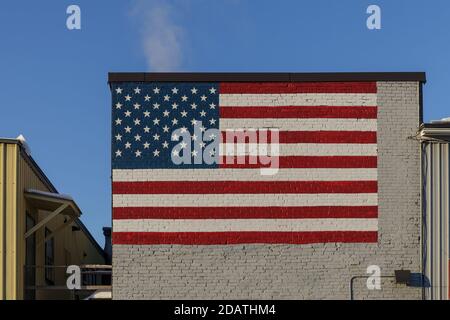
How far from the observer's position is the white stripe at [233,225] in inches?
877

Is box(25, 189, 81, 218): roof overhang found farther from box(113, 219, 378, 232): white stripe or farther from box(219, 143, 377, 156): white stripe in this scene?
box(219, 143, 377, 156): white stripe

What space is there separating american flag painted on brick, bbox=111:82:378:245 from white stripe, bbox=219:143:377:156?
0.08 feet

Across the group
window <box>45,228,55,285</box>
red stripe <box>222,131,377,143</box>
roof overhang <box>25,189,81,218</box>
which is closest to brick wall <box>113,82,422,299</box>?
red stripe <box>222,131,377,143</box>

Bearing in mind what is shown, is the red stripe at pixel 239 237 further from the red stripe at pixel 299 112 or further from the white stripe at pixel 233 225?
the red stripe at pixel 299 112

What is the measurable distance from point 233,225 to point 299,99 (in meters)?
3.52

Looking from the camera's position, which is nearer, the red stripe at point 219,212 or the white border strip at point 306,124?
the red stripe at point 219,212

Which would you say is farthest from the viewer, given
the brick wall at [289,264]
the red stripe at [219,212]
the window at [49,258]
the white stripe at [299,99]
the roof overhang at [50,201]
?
the window at [49,258]

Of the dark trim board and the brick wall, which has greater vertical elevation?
the dark trim board

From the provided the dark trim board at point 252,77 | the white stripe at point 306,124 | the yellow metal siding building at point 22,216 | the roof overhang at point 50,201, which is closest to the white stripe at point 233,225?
the white stripe at point 306,124

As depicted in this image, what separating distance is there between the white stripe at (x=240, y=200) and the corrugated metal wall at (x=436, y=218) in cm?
144

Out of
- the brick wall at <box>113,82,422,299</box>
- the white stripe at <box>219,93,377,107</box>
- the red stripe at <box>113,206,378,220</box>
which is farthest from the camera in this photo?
the white stripe at <box>219,93,377,107</box>

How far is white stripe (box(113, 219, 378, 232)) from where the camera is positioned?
22266mm
